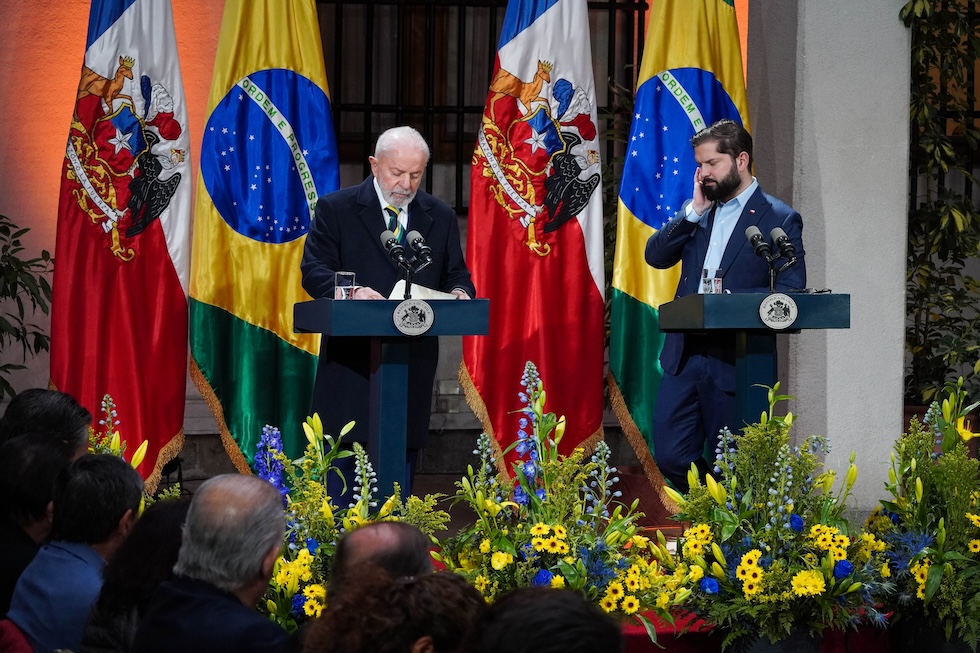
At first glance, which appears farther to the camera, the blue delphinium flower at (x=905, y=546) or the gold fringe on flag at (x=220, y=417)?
the gold fringe on flag at (x=220, y=417)

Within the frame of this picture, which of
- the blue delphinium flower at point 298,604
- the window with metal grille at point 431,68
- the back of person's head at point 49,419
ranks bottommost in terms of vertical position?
the blue delphinium flower at point 298,604

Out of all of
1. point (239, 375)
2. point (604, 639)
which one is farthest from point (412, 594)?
point (239, 375)

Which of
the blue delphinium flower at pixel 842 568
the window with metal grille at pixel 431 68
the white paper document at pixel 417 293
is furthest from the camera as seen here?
the window with metal grille at pixel 431 68

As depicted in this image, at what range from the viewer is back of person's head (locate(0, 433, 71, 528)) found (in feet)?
8.95

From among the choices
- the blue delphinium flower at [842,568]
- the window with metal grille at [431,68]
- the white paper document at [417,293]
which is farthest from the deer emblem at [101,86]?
the blue delphinium flower at [842,568]

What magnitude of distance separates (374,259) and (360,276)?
7 centimetres

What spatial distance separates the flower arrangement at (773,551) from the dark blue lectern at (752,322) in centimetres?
43

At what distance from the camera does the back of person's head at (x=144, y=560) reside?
214 cm

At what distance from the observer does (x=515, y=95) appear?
519cm

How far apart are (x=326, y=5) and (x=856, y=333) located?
358 centimetres

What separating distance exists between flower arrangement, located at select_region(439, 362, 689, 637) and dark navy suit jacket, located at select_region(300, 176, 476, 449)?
1.04m

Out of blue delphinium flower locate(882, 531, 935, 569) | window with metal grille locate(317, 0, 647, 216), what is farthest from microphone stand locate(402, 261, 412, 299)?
window with metal grille locate(317, 0, 647, 216)

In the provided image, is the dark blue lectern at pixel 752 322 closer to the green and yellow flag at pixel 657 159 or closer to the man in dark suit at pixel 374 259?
the man in dark suit at pixel 374 259

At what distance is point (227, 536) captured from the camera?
1998mm
